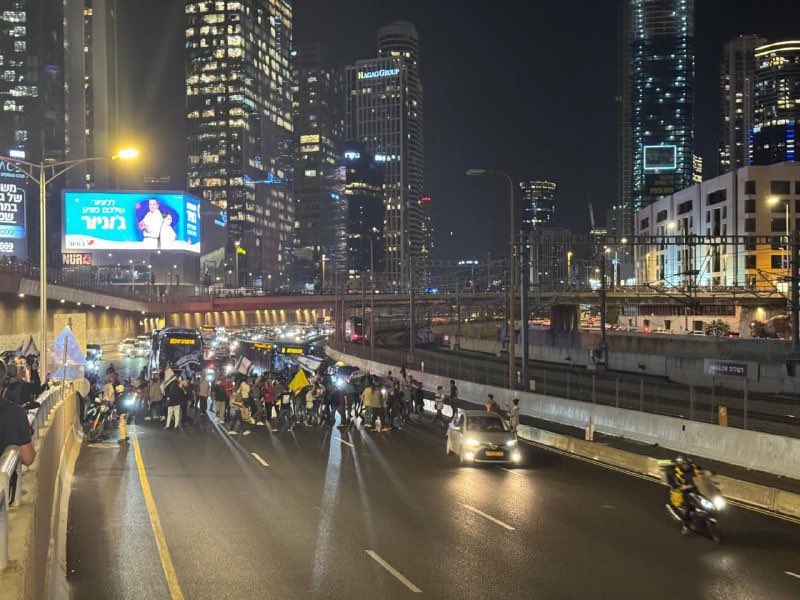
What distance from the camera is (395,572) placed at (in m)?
11.1

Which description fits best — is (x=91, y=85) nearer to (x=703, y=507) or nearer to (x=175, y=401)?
(x=175, y=401)

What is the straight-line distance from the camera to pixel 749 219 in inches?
3959

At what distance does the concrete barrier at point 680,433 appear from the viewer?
61.3 feet

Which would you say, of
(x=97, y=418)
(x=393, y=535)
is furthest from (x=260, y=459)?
(x=393, y=535)

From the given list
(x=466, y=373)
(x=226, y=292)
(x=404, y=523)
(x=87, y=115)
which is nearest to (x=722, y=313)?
(x=466, y=373)

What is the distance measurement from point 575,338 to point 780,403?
36735 millimetres

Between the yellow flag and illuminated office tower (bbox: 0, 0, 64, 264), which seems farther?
illuminated office tower (bbox: 0, 0, 64, 264)

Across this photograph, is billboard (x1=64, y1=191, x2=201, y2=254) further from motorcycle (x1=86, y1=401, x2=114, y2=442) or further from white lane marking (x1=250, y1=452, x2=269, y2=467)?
white lane marking (x1=250, y1=452, x2=269, y2=467)

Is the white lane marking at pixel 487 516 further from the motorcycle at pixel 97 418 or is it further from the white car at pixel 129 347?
the white car at pixel 129 347

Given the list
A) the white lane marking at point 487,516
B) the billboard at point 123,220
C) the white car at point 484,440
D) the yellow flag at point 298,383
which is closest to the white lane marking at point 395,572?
the white lane marking at point 487,516

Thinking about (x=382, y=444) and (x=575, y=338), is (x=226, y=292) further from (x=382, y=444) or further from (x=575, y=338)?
(x=382, y=444)

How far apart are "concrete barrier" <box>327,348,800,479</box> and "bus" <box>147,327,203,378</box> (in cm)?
1806

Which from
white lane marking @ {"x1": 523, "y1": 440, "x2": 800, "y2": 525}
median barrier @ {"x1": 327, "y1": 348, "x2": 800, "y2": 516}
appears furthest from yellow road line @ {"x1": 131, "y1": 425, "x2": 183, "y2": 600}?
median barrier @ {"x1": 327, "y1": 348, "x2": 800, "y2": 516}

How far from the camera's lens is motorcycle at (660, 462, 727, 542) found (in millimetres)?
13547
